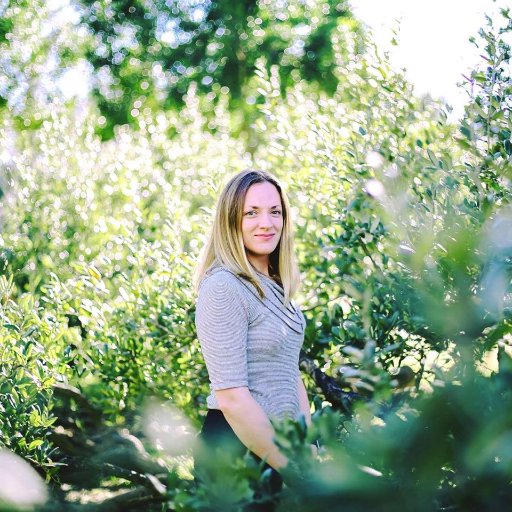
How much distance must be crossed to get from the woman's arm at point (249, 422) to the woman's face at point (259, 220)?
0.72m

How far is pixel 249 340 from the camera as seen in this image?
2.68 meters

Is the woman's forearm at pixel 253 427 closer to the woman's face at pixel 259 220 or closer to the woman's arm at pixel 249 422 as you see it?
the woman's arm at pixel 249 422

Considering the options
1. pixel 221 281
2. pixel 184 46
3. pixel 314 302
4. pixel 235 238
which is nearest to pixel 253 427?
pixel 221 281

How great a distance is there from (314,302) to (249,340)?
7.59 feet

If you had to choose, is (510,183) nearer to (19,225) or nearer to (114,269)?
(114,269)

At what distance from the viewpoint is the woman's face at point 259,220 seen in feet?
9.70

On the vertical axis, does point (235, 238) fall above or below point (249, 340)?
above

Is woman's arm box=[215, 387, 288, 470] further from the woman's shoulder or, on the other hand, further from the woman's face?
the woman's face

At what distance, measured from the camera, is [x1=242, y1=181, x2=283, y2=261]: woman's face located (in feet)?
9.70

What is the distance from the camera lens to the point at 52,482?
420 cm

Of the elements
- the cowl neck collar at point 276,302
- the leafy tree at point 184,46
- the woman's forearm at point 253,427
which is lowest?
the woman's forearm at point 253,427

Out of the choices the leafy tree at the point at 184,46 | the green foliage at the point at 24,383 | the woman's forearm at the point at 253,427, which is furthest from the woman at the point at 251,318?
the leafy tree at the point at 184,46

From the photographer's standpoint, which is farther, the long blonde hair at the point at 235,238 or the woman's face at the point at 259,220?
the woman's face at the point at 259,220

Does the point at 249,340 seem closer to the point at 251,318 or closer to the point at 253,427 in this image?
the point at 251,318
